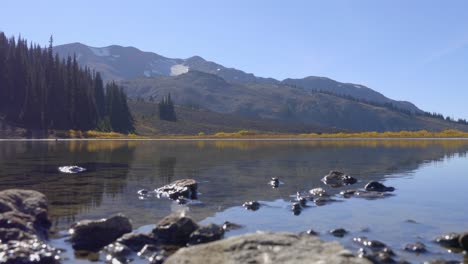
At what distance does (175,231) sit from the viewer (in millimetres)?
17047

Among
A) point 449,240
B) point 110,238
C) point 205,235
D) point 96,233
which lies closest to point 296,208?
point 205,235

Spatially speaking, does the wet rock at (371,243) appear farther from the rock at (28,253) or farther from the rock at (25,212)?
the rock at (25,212)

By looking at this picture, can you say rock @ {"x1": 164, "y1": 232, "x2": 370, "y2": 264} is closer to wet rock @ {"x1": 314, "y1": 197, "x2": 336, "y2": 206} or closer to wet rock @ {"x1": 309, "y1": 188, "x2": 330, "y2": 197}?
wet rock @ {"x1": 314, "y1": 197, "x2": 336, "y2": 206}

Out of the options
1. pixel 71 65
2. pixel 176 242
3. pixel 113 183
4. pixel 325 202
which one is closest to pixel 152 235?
pixel 176 242

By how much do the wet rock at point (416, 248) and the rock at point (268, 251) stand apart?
7.31m

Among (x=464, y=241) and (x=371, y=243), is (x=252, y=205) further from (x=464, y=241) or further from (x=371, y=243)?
(x=464, y=241)

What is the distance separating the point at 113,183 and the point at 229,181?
8284mm

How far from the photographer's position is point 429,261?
14.5m

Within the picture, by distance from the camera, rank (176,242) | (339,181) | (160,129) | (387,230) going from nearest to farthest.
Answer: (176,242)
(387,230)
(339,181)
(160,129)

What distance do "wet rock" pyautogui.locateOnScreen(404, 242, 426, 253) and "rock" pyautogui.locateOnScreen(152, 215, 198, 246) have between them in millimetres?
7212

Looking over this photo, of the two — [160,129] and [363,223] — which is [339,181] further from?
[160,129]

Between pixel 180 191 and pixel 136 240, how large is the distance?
451 inches

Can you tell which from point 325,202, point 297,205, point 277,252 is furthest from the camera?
point 325,202

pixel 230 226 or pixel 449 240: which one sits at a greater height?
pixel 449 240
